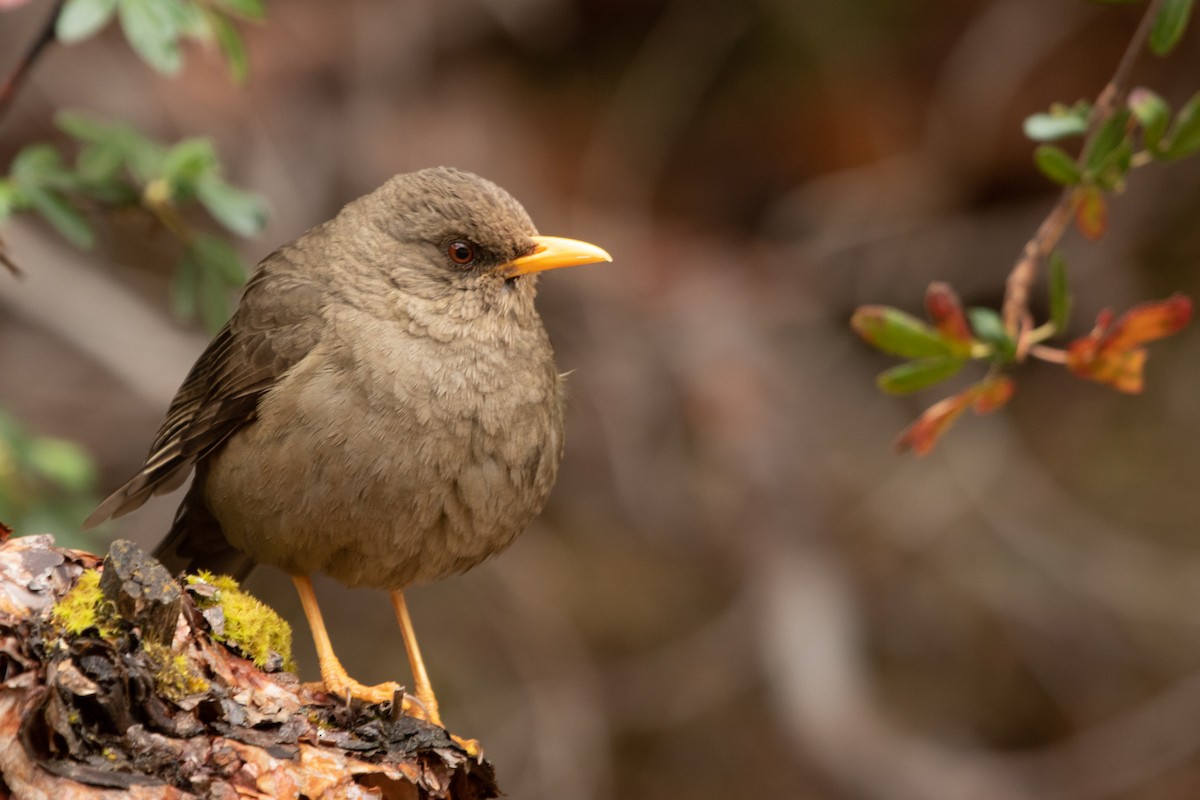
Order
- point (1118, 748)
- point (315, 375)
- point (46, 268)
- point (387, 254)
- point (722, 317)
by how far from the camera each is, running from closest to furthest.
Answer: point (315, 375) < point (387, 254) < point (46, 268) < point (1118, 748) < point (722, 317)

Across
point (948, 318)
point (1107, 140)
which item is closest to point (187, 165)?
point (948, 318)

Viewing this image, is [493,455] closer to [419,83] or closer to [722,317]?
[722,317]

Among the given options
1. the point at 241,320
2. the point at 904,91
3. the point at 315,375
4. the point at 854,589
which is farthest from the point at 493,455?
the point at 904,91

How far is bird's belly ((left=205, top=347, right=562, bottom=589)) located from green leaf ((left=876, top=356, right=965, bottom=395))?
120 centimetres

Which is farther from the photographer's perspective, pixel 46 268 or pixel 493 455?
pixel 46 268

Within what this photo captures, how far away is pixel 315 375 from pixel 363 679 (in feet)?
18.3

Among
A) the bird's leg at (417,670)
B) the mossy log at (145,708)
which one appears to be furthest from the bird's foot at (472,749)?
the bird's leg at (417,670)

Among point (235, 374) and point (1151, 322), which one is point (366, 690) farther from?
point (1151, 322)

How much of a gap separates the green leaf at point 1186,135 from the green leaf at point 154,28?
2.70m

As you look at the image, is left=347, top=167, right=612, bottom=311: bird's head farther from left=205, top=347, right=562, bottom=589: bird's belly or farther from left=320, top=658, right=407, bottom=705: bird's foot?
left=320, top=658, right=407, bottom=705: bird's foot

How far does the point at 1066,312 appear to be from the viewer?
11.6ft

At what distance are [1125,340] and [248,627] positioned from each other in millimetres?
2280

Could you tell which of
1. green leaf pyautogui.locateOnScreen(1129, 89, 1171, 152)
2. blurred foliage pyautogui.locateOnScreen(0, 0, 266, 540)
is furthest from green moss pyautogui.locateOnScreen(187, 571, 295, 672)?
green leaf pyautogui.locateOnScreen(1129, 89, 1171, 152)

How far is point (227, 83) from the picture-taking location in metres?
8.80
